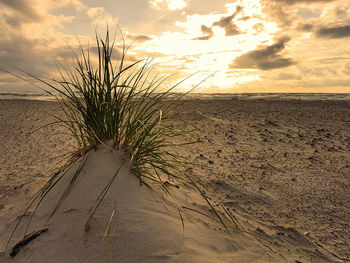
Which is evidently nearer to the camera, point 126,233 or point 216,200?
point 126,233

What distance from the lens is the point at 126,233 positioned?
1.30 m

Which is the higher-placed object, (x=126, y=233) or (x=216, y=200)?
(x=126, y=233)

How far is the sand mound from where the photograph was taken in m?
1.24

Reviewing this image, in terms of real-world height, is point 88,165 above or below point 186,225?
above

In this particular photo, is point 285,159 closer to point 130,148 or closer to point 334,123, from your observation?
point 130,148

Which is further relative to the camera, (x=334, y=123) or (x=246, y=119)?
(x=246, y=119)

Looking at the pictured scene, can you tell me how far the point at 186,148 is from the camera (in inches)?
142

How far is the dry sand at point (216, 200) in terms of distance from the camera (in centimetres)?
130

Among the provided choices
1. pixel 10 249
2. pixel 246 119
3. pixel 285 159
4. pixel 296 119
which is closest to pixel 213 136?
pixel 285 159

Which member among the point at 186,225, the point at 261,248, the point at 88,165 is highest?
the point at 88,165

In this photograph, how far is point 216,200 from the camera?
212 cm

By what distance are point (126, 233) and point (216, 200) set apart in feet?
3.29

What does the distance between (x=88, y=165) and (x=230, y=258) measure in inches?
40.3

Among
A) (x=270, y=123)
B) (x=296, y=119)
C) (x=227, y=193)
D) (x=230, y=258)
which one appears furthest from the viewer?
(x=296, y=119)
